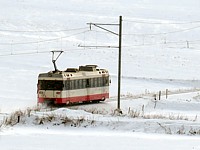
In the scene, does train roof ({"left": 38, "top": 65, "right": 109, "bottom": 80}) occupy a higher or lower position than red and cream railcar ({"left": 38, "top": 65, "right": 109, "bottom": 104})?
higher

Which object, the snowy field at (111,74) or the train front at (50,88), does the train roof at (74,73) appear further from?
the snowy field at (111,74)

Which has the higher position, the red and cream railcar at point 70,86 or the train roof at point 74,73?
the train roof at point 74,73

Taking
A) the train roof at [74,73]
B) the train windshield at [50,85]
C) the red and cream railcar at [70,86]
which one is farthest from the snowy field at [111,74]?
the train roof at [74,73]

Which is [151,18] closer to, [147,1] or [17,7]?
[17,7]

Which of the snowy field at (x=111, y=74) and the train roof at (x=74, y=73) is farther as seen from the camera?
the train roof at (x=74, y=73)

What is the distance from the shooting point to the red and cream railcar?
38.3 m

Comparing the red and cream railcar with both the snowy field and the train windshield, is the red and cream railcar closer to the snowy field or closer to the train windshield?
the train windshield

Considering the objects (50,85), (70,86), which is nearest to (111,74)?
(70,86)

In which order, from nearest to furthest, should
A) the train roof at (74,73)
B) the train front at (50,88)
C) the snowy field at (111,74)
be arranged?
the snowy field at (111,74)
the train front at (50,88)
the train roof at (74,73)

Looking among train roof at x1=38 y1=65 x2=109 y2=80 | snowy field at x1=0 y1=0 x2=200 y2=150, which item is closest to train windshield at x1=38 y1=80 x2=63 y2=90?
train roof at x1=38 y1=65 x2=109 y2=80

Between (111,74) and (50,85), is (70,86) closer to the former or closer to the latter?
(50,85)

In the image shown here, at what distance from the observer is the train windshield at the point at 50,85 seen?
1506 inches

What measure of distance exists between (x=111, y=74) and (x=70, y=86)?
20.8m

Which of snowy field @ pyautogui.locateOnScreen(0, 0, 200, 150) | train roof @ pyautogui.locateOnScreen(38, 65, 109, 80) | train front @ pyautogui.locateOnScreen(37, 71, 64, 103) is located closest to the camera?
snowy field @ pyautogui.locateOnScreen(0, 0, 200, 150)
